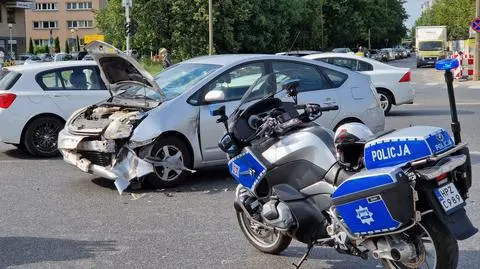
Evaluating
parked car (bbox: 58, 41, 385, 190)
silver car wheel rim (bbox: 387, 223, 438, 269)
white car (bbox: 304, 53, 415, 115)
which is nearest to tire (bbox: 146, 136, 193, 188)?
parked car (bbox: 58, 41, 385, 190)

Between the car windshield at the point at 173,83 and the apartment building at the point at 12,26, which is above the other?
the apartment building at the point at 12,26

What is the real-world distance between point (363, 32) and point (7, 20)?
44261 mm

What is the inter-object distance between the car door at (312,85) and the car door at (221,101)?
49cm

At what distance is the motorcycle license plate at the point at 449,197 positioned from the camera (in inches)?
150

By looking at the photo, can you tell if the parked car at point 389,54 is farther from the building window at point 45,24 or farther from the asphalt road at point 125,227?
the asphalt road at point 125,227

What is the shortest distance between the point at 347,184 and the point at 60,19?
4514 inches

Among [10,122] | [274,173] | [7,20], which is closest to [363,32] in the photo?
[7,20]

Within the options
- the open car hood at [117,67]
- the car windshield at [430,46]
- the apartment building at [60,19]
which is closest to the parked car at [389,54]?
the car windshield at [430,46]

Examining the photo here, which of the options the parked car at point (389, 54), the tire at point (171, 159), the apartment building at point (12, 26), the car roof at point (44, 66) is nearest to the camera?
the tire at point (171, 159)

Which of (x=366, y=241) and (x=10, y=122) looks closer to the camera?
(x=366, y=241)

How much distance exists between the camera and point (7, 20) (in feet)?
269

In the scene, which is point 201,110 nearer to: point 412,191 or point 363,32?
point 412,191

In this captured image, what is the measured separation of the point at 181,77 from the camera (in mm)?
8492

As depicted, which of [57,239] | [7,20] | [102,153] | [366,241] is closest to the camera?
[366,241]
